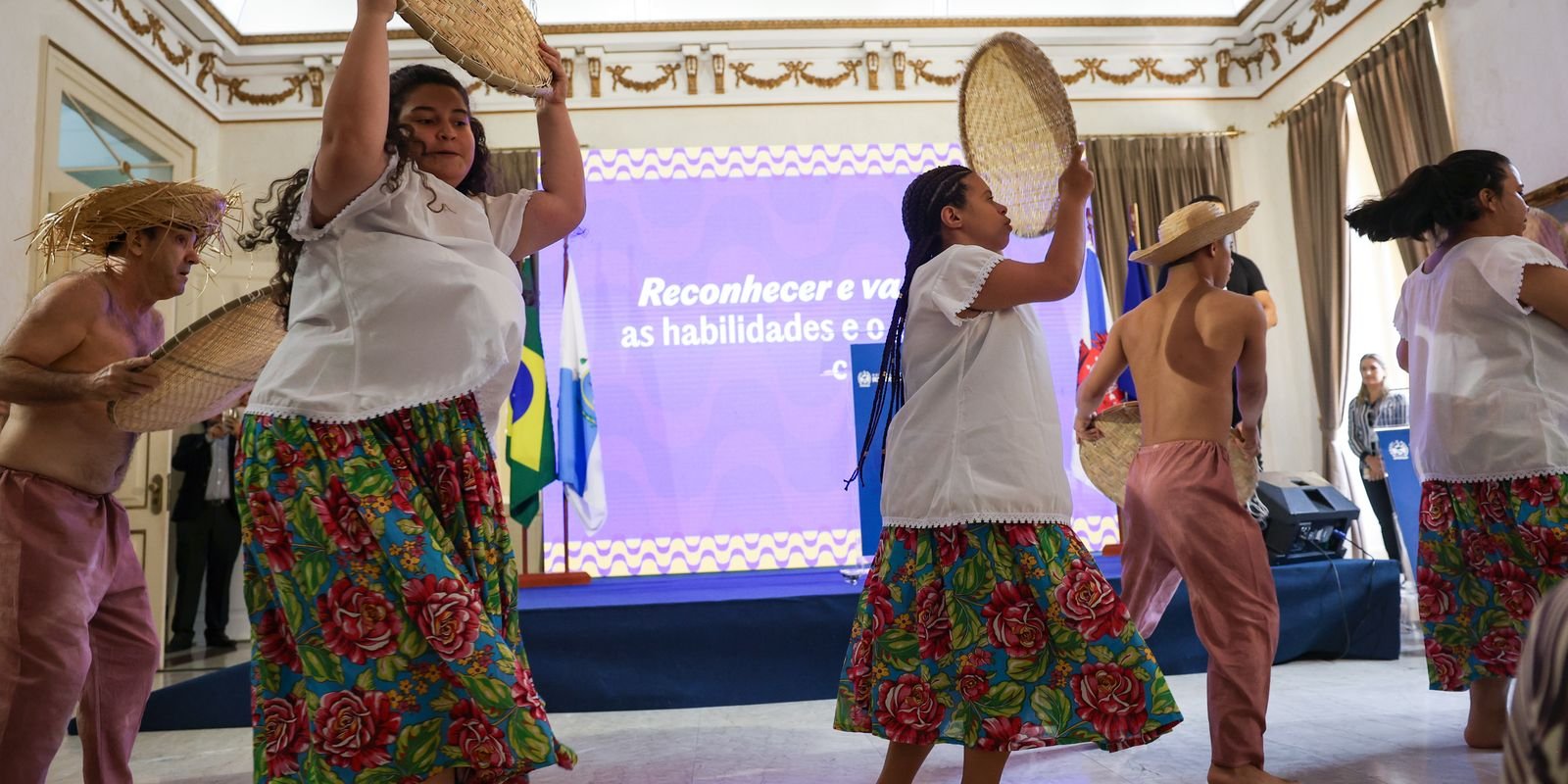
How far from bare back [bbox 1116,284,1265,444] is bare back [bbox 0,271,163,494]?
231 cm

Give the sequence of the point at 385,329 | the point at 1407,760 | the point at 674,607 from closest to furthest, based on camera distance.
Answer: the point at 385,329 → the point at 1407,760 → the point at 674,607

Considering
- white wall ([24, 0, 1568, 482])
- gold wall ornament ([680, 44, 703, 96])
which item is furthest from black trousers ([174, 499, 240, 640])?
gold wall ornament ([680, 44, 703, 96])

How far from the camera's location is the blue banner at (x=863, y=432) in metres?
4.50

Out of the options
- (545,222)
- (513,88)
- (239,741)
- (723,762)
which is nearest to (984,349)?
(545,222)

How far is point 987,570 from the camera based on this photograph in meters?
1.87

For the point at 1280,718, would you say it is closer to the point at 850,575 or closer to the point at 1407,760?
the point at 1407,760

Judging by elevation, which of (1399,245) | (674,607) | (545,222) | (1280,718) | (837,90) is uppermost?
(837,90)

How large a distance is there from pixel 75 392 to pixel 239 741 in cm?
175

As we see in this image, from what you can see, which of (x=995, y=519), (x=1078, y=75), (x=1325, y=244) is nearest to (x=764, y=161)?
(x=1078, y=75)

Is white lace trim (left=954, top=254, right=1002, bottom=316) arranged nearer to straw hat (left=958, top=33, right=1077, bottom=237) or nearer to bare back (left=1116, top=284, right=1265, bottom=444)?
straw hat (left=958, top=33, right=1077, bottom=237)

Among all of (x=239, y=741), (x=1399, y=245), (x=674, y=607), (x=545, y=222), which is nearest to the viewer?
(x=545, y=222)

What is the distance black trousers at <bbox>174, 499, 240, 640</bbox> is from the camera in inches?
232

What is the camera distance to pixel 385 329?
55.5 inches

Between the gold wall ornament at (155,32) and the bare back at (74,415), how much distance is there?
4353mm
